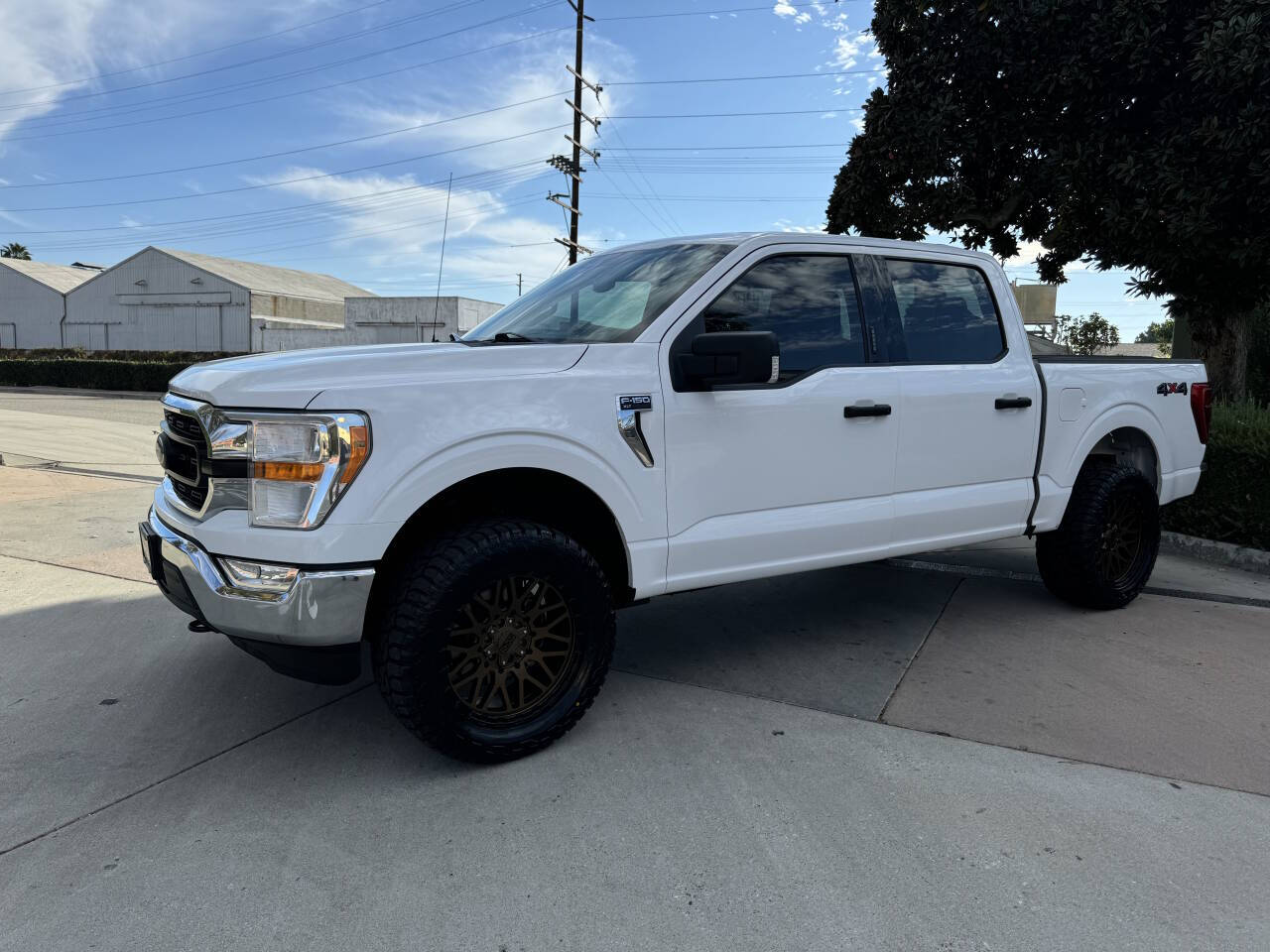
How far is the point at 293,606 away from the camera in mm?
2719

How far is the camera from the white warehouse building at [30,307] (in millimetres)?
53062

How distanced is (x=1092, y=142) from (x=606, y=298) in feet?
28.4

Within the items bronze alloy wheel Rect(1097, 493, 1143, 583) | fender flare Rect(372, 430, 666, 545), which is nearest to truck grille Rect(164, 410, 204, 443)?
fender flare Rect(372, 430, 666, 545)

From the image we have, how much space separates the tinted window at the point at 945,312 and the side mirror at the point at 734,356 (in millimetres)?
1278

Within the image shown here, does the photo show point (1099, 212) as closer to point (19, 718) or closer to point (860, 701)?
point (860, 701)

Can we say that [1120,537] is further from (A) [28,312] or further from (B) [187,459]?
(A) [28,312]

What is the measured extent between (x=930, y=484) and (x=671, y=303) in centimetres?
159

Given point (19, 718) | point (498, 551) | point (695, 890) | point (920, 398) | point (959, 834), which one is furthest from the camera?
point (920, 398)

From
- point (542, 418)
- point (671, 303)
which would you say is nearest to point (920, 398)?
point (671, 303)

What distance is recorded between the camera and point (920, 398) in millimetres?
4078

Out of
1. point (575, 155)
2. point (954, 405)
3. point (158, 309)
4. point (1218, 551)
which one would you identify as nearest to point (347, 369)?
point (954, 405)

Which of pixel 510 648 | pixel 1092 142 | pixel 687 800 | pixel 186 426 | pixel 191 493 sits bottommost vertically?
pixel 687 800

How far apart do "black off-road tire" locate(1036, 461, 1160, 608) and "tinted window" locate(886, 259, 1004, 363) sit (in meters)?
1.02

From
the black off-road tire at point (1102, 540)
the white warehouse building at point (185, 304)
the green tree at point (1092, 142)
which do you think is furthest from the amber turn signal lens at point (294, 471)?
the white warehouse building at point (185, 304)
